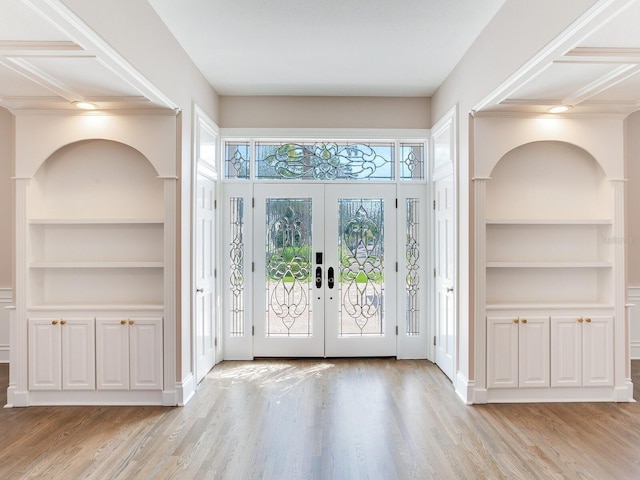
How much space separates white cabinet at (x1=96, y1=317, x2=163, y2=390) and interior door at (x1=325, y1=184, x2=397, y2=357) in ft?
6.56

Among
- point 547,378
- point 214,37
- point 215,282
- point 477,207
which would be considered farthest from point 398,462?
point 214,37

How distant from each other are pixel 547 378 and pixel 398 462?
5.81ft

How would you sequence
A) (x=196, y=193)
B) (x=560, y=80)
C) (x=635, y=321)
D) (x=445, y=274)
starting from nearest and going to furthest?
1. (x=560, y=80)
2. (x=196, y=193)
3. (x=445, y=274)
4. (x=635, y=321)

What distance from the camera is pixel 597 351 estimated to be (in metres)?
3.72

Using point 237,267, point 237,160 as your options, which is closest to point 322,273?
point 237,267

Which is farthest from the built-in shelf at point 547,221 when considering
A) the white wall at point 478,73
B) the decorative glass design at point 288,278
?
the decorative glass design at point 288,278

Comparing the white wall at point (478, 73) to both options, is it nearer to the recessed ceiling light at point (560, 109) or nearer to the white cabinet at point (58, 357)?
the recessed ceiling light at point (560, 109)

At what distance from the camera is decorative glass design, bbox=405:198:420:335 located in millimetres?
5035

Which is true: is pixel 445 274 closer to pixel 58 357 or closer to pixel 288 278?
pixel 288 278

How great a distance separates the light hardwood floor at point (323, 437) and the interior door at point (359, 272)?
0.92 meters

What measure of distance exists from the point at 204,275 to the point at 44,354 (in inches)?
58.5

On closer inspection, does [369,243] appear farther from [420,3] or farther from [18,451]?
[18,451]

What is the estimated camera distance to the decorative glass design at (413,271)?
5.04 metres

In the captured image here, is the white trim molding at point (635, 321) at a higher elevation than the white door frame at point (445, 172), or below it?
below
